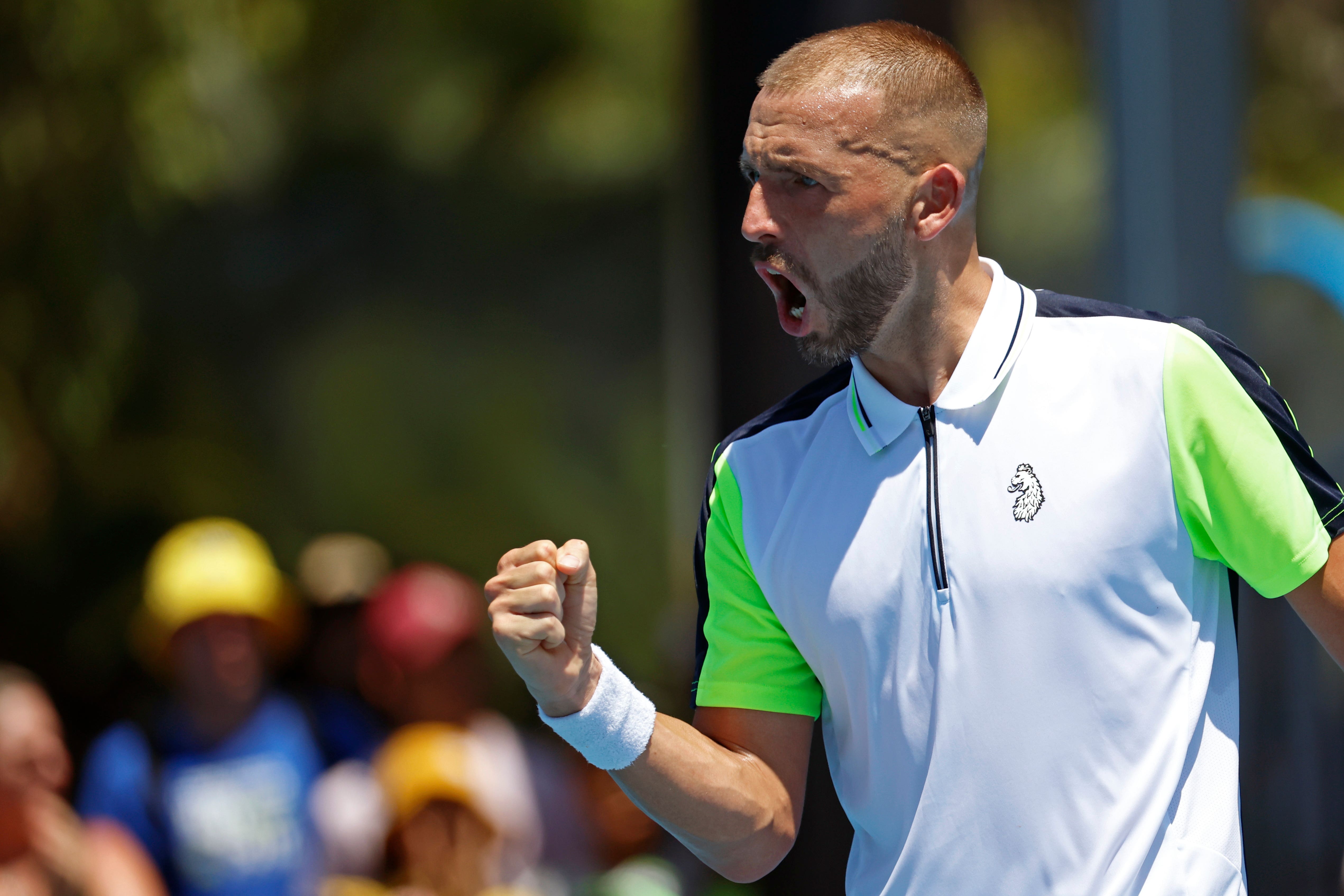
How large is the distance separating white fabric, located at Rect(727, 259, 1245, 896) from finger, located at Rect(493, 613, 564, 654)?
376 mm

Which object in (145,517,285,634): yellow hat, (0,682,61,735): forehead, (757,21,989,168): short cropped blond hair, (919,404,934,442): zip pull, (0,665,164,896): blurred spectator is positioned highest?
(757,21,989,168): short cropped blond hair

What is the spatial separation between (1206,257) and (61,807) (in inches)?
139

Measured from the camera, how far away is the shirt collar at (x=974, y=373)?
6.65ft

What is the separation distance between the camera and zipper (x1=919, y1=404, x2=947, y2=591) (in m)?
1.97

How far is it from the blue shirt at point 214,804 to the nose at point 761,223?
2.75 metres

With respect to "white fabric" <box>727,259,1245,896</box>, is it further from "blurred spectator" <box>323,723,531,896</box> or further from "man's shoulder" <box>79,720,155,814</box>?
"man's shoulder" <box>79,720,155,814</box>

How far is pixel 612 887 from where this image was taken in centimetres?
453

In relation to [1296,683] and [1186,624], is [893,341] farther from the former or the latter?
[1296,683]

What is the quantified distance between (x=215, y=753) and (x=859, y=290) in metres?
2.92

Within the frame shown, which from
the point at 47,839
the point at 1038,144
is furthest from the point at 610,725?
the point at 1038,144

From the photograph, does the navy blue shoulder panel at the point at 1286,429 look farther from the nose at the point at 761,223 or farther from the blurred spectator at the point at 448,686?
the blurred spectator at the point at 448,686

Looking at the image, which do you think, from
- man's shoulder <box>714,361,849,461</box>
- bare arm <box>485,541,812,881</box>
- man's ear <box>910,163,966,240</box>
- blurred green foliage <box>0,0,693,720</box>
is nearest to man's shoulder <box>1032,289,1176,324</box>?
man's ear <box>910,163,966,240</box>

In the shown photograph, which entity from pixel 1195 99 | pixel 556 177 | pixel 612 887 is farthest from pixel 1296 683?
pixel 556 177

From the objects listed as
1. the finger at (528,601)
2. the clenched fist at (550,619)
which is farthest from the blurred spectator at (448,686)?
the finger at (528,601)
